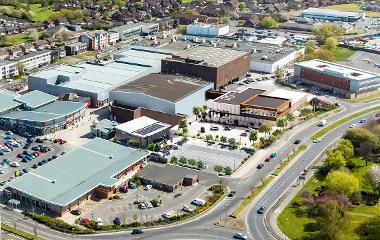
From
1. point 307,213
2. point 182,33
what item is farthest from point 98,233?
point 182,33

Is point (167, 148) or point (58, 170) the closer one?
point (58, 170)

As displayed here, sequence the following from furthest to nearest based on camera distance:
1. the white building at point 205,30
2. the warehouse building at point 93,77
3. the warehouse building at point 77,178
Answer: the white building at point 205,30 → the warehouse building at point 93,77 → the warehouse building at point 77,178

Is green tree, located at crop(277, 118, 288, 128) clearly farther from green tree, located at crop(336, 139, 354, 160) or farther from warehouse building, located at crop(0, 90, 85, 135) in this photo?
warehouse building, located at crop(0, 90, 85, 135)

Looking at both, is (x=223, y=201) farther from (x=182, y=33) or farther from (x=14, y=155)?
(x=182, y=33)

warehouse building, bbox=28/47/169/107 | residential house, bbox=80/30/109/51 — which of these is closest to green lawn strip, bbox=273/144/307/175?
warehouse building, bbox=28/47/169/107

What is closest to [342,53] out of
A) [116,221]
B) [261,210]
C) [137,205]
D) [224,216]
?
[261,210]

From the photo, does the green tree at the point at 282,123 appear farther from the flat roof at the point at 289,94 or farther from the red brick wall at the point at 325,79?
the red brick wall at the point at 325,79

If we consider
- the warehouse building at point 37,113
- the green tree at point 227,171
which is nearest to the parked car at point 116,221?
the green tree at point 227,171

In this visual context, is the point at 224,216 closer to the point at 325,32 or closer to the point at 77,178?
the point at 77,178
